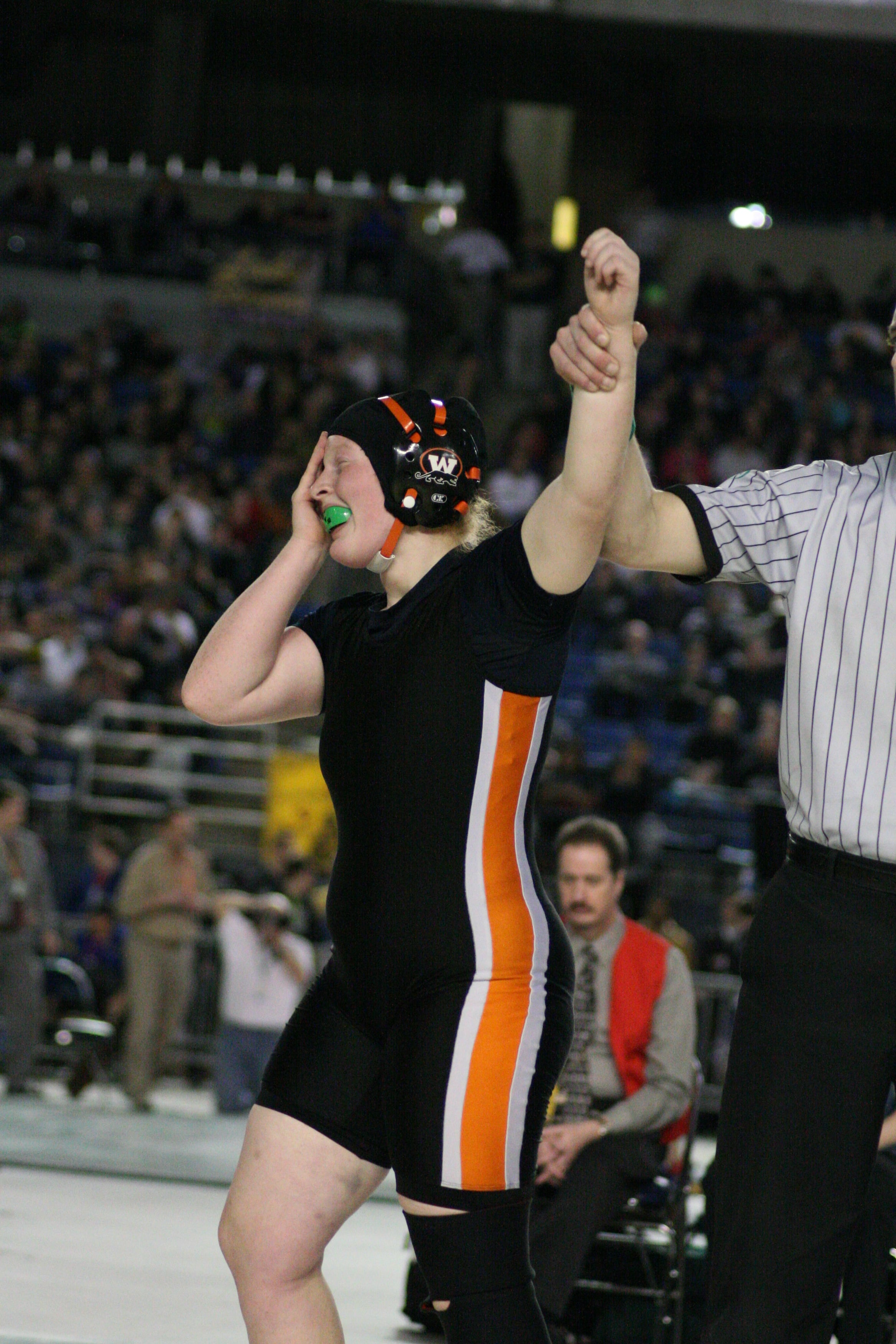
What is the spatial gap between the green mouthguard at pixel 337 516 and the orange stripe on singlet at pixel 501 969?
0.40 m

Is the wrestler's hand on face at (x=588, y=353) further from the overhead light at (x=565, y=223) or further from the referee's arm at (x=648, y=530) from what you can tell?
the overhead light at (x=565, y=223)

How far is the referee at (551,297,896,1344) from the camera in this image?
2.40 meters

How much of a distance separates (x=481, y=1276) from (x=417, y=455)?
1.16 m

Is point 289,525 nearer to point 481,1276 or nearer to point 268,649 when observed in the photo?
point 268,649

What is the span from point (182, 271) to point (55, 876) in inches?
418

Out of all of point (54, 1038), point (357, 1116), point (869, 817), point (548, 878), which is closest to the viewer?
point (869, 817)

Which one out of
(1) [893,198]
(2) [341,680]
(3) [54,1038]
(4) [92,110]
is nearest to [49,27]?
(4) [92,110]

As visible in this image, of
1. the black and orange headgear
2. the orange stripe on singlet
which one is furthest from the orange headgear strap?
the orange stripe on singlet

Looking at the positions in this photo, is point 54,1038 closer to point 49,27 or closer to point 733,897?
point 733,897

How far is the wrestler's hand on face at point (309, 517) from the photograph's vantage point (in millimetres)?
2771

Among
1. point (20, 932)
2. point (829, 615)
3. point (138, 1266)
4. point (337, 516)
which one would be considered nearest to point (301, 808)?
point (20, 932)

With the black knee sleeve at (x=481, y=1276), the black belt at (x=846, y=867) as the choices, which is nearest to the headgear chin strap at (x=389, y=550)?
the black belt at (x=846, y=867)

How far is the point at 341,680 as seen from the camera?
8.89ft

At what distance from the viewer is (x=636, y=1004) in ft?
17.3
